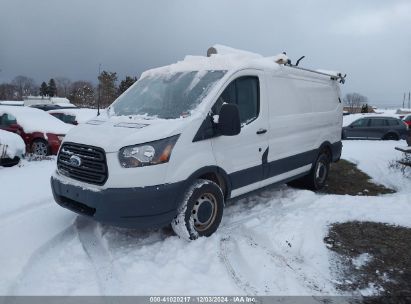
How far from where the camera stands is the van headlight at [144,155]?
385 cm

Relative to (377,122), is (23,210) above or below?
below

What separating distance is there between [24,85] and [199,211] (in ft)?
367

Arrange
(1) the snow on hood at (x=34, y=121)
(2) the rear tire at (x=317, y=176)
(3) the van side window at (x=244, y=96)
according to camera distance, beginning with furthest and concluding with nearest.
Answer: (1) the snow on hood at (x=34, y=121) → (2) the rear tire at (x=317, y=176) → (3) the van side window at (x=244, y=96)

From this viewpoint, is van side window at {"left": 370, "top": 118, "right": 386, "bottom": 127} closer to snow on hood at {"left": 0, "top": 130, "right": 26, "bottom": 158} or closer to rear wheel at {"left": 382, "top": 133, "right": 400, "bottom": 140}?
rear wheel at {"left": 382, "top": 133, "right": 400, "bottom": 140}

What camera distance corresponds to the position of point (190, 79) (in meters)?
4.97

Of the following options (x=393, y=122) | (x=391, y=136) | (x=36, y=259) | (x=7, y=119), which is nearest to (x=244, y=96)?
(x=36, y=259)

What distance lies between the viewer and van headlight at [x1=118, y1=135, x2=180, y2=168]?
3.85m

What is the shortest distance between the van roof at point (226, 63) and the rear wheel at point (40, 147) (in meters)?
6.19

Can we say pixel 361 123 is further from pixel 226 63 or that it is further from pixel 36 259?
pixel 36 259

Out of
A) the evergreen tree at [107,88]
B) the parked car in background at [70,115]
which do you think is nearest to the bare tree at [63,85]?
the evergreen tree at [107,88]

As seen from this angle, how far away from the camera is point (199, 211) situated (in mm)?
4348

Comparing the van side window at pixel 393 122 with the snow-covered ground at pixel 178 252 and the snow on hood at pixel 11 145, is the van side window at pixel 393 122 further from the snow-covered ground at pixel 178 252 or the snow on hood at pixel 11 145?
the snow on hood at pixel 11 145

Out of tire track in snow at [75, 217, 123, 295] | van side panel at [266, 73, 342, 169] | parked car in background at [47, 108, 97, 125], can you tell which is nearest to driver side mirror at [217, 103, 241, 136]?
van side panel at [266, 73, 342, 169]

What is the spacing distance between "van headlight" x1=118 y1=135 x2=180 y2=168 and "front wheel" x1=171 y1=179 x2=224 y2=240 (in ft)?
1.93
